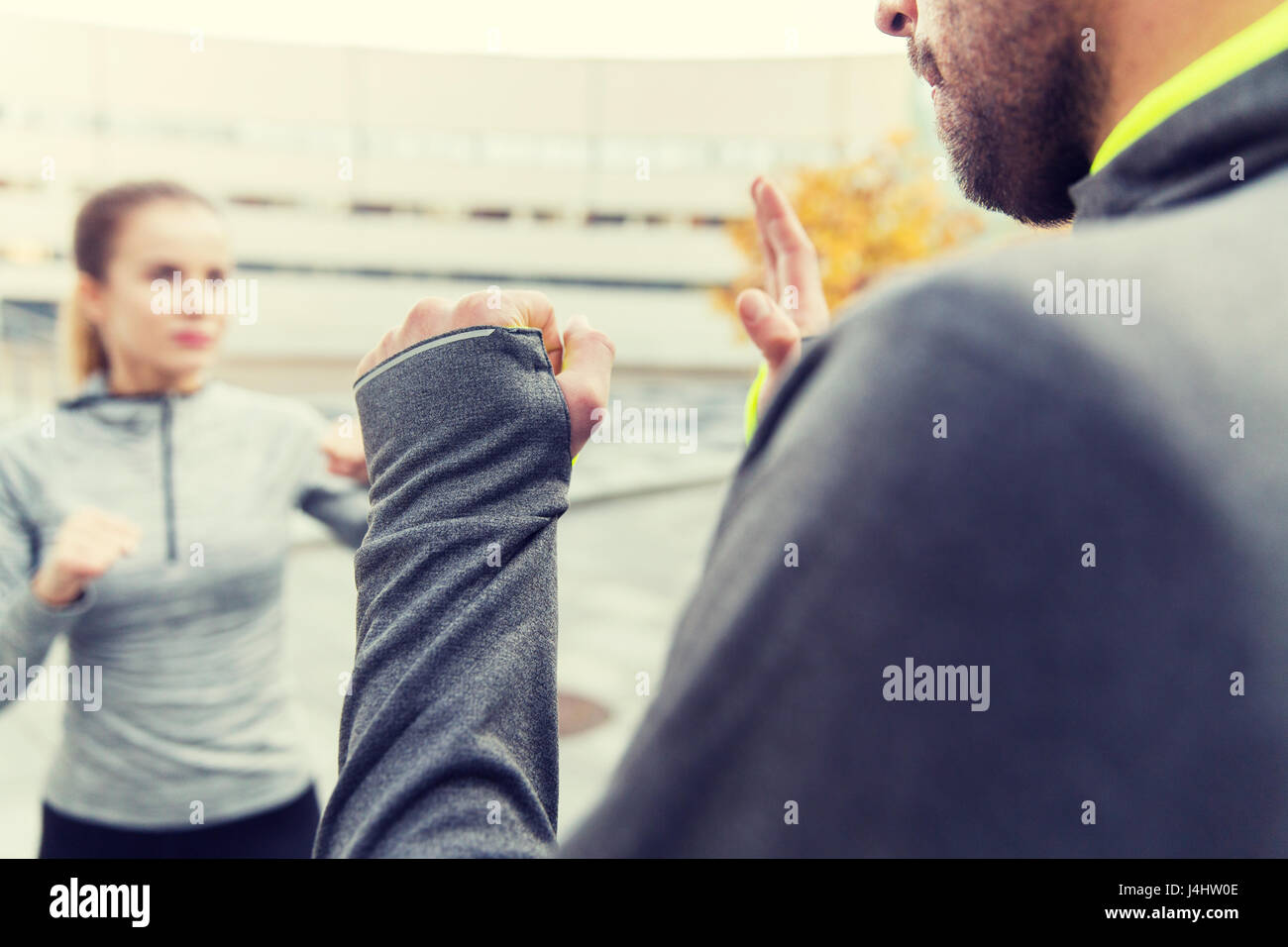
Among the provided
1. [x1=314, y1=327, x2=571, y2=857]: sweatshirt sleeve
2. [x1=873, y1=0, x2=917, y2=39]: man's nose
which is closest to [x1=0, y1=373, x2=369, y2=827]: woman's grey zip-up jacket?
[x1=314, y1=327, x2=571, y2=857]: sweatshirt sleeve

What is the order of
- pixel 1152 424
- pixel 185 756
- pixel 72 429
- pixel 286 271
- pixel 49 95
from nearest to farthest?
pixel 1152 424 < pixel 185 756 < pixel 72 429 < pixel 49 95 < pixel 286 271

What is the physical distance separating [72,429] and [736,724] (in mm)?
2310

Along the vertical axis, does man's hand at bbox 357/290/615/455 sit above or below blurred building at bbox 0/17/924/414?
below

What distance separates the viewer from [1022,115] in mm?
765

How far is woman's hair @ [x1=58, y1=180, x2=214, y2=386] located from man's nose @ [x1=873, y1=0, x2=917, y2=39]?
6.89ft

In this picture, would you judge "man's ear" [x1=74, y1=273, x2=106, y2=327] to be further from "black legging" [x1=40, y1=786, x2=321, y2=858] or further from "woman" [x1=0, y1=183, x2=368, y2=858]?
"black legging" [x1=40, y1=786, x2=321, y2=858]

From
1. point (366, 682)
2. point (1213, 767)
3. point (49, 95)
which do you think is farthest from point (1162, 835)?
point (49, 95)

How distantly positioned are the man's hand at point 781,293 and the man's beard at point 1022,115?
234mm

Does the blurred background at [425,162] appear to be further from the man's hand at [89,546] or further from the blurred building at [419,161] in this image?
the man's hand at [89,546]

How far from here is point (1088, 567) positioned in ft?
1.28

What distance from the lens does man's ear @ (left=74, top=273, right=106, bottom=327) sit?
2416mm

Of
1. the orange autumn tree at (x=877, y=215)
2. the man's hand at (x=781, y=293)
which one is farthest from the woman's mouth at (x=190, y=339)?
the orange autumn tree at (x=877, y=215)

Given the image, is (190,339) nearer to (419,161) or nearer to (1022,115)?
(1022,115)
